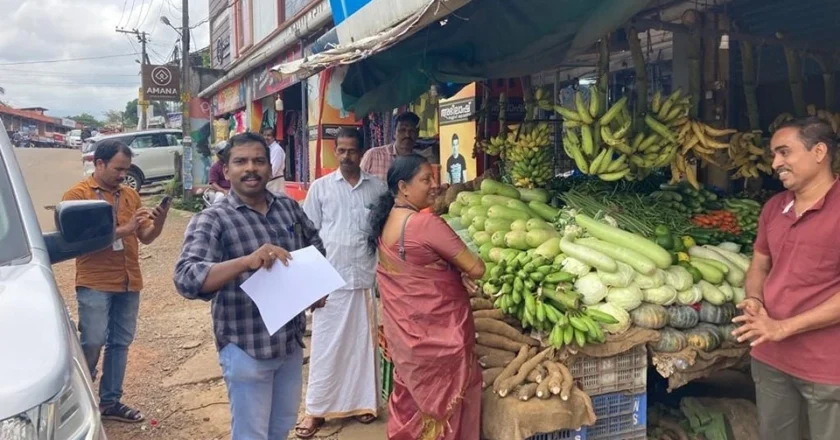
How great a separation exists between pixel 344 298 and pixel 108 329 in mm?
1715

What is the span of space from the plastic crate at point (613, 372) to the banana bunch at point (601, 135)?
3.94 feet

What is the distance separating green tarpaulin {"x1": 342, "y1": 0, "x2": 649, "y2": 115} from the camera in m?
3.32

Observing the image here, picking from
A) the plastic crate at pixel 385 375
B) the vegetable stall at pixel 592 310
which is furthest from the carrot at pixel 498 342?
the plastic crate at pixel 385 375

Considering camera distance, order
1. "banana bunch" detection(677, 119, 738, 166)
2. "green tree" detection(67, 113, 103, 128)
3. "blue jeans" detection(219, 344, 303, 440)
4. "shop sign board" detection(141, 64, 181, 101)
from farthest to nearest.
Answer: "green tree" detection(67, 113, 103, 128), "shop sign board" detection(141, 64, 181, 101), "banana bunch" detection(677, 119, 738, 166), "blue jeans" detection(219, 344, 303, 440)

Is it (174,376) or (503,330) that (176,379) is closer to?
(174,376)

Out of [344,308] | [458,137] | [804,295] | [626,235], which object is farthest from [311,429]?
[458,137]

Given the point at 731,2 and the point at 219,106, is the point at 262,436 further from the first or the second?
the point at 219,106

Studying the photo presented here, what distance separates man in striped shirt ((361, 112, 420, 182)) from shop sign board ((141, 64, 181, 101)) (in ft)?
57.7

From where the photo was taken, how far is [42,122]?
73438mm

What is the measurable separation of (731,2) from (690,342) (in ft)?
9.25

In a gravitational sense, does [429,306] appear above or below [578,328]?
above

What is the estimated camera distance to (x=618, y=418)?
3.39 meters

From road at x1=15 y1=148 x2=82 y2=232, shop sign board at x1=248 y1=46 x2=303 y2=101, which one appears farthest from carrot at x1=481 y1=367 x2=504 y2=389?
road at x1=15 y1=148 x2=82 y2=232

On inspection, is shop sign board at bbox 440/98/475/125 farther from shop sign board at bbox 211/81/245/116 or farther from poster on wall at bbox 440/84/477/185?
shop sign board at bbox 211/81/245/116
